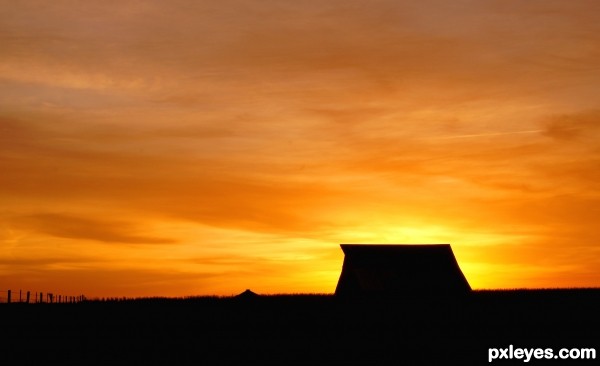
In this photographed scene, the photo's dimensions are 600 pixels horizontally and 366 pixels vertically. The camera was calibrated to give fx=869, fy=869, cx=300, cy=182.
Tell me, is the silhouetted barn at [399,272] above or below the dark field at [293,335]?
above

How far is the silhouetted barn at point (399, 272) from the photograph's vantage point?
179 ft

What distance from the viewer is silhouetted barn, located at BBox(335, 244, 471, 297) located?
179 feet

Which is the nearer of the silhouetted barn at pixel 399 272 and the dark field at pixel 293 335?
the dark field at pixel 293 335

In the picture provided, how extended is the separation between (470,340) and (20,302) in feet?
140

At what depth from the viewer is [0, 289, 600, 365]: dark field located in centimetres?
2664

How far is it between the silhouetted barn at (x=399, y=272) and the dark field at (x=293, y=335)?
363cm

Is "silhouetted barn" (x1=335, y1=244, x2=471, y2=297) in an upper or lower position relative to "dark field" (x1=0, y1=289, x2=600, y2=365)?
upper

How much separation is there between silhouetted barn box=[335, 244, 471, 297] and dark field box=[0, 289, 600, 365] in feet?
11.9

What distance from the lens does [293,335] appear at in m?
34.3

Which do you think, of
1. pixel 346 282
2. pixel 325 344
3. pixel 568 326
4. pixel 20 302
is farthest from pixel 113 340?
pixel 20 302

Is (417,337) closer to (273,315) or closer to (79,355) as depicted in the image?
(79,355)

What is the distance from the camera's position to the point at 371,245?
185 feet

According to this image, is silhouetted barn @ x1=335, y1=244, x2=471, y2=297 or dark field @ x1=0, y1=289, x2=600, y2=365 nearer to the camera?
dark field @ x1=0, y1=289, x2=600, y2=365

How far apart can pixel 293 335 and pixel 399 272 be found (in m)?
22.2
